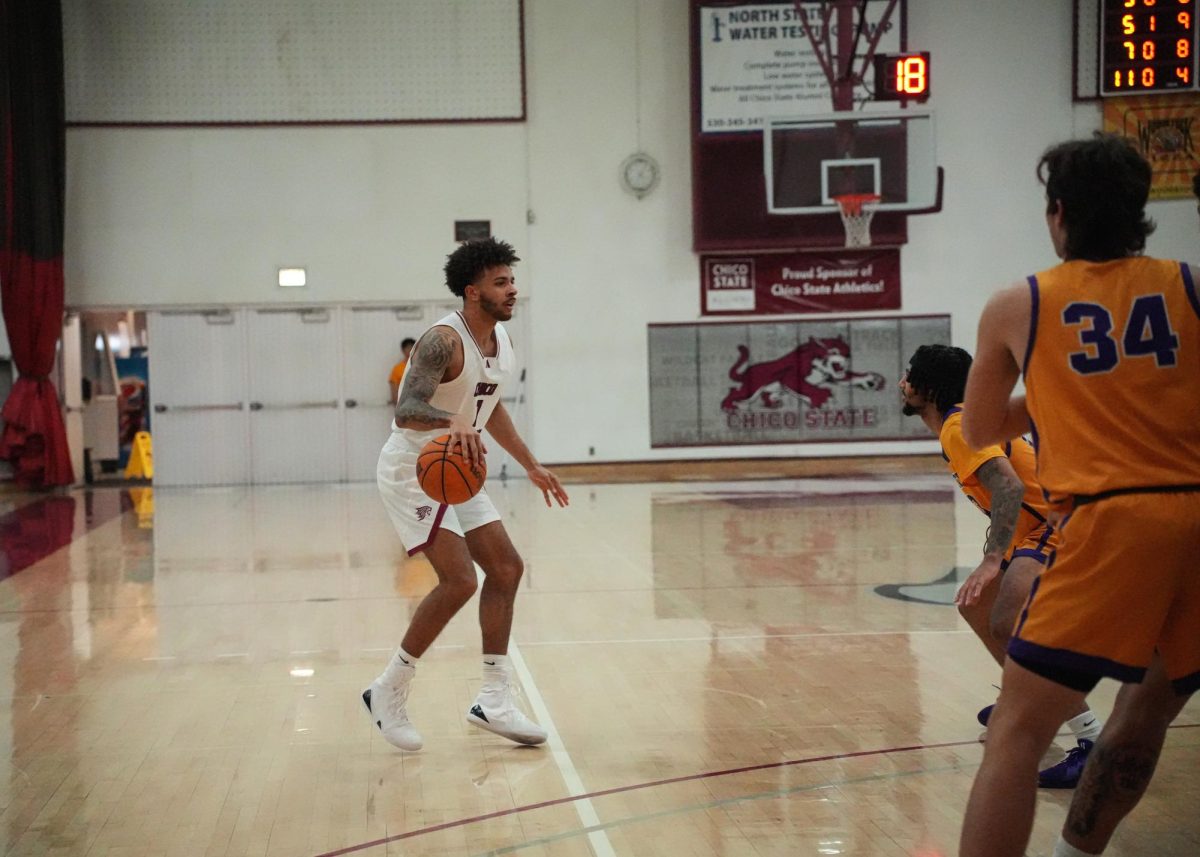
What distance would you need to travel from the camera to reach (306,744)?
176 inches

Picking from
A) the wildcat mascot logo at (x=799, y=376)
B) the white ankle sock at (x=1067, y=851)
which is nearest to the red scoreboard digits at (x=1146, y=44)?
the wildcat mascot logo at (x=799, y=376)

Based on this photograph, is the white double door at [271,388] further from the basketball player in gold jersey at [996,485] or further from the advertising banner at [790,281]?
the basketball player in gold jersey at [996,485]

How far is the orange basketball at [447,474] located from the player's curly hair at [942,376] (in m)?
1.41

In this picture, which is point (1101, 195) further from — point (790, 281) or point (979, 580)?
point (790, 281)

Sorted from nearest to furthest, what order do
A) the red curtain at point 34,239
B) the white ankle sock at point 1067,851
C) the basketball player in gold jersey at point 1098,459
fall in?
the basketball player in gold jersey at point 1098,459 → the white ankle sock at point 1067,851 → the red curtain at point 34,239

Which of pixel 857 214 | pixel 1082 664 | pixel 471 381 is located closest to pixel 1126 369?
pixel 1082 664

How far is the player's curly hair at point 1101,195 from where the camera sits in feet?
7.82

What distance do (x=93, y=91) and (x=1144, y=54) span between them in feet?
42.9

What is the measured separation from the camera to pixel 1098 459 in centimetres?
234

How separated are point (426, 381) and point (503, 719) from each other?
1178 millimetres

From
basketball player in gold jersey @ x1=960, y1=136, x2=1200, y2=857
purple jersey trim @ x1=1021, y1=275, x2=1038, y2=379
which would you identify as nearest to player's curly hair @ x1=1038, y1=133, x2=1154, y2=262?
basketball player in gold jersey @ x1=960, y1=136, x2=1200, y2=857

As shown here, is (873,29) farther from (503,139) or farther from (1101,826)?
(1101,826)

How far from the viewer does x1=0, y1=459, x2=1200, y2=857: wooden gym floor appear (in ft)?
11.4

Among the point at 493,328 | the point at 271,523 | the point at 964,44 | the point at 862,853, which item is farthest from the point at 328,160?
the point at 862,853
